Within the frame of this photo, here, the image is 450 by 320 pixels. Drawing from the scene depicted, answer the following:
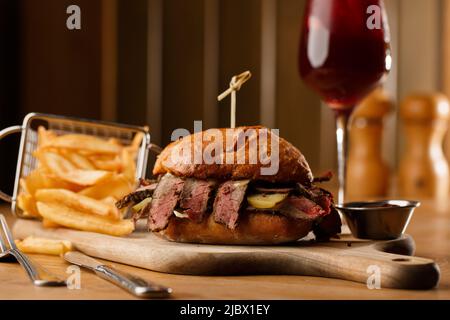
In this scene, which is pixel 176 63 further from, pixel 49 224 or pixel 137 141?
pixel 49 224

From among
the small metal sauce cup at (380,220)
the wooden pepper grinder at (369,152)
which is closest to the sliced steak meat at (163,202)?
the small metal sauce cup at (380,220)

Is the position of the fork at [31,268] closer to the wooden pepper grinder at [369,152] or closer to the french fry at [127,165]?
the french fry at [127,165]

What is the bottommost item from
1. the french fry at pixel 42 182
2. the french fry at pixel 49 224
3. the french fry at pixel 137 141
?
the french fry at pixel 49 224

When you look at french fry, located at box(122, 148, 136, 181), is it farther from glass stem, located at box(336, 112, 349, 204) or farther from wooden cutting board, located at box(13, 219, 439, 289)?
glass stem, located at box(336, 112, 349, 204)

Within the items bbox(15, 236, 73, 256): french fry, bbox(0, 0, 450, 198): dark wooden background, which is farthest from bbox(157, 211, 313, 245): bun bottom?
bbox(0, 0, 450, 198): dark wooden background

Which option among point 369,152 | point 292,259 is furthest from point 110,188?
point 369,152

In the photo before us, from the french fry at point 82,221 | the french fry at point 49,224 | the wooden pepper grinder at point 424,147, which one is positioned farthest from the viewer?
the wooden pepper grinder at point 424,147

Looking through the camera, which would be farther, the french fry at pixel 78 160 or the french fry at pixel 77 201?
the french fry at pixel 78 160
